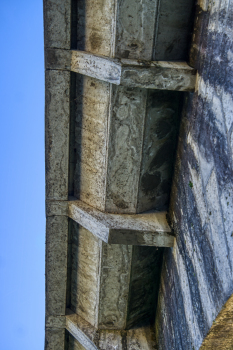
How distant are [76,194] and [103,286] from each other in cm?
101

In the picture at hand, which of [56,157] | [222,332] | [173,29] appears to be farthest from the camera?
[56,157]

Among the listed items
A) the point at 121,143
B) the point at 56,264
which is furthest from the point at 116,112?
the point at 56,264

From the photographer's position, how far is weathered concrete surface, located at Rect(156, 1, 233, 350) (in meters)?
1.96

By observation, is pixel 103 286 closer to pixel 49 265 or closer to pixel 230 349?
pixel 49 265

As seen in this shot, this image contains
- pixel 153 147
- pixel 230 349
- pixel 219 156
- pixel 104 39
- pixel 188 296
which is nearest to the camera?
pixel 219 156

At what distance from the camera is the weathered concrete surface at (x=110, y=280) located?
11.9 ft

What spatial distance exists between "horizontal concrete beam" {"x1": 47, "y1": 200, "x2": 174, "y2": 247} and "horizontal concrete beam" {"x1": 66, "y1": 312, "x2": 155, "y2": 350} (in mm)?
1354

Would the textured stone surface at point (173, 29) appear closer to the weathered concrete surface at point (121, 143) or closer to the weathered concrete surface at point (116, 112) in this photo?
the weathered concrete surface at point (116, 112)

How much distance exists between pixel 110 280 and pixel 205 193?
6.01 ft

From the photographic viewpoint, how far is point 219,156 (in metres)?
2.05

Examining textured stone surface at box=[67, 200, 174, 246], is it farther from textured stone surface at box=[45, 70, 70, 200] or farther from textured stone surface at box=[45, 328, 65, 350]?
textured stone surface at box=[45, 328, 65, 350]

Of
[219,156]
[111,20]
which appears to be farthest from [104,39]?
[219,156]

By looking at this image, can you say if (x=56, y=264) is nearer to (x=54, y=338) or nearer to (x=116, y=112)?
(x=54, y=338)

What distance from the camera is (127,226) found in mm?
3209
